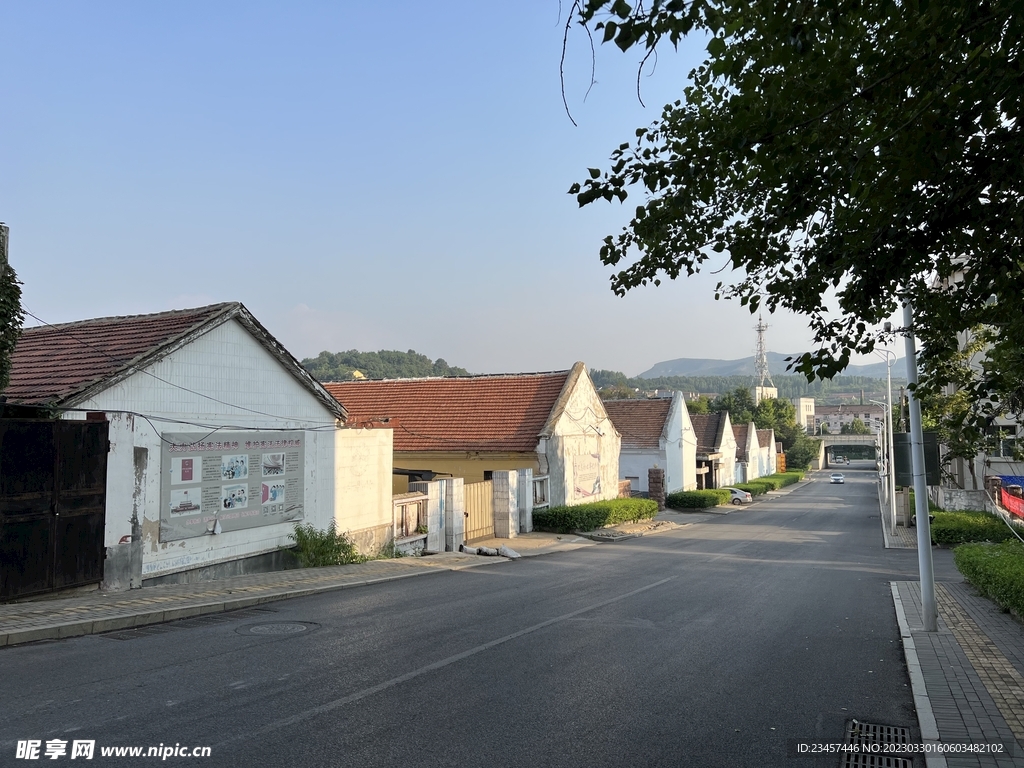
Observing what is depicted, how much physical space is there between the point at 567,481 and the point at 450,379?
8112 mm

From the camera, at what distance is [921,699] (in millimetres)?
6789

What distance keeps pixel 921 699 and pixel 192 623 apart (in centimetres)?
900

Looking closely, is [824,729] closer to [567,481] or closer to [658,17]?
[658,17]

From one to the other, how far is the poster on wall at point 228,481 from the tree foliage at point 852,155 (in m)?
9.24

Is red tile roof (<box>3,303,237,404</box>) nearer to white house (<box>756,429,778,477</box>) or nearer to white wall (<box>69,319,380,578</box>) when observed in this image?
white wall (<box>69,319,380,578</box>)

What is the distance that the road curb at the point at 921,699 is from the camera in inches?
212

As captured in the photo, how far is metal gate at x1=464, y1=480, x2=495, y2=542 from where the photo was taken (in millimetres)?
22172

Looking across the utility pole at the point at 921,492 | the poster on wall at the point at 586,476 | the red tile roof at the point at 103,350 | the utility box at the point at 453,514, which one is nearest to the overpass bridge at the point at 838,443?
the poster on wall at the point at 586,476

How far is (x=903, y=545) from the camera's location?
26328mm

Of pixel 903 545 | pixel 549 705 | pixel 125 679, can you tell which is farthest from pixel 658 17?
pixel 903 545

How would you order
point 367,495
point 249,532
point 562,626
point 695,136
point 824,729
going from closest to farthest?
point 824,729 → point 695,136 → point 562,626 → point 249,532 → point 367,495

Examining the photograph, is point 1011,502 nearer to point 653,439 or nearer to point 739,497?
point 653,439

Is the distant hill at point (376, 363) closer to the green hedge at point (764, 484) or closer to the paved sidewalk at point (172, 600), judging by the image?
the green hedge at point (764, 484)

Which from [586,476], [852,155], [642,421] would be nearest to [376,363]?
[642,421]
